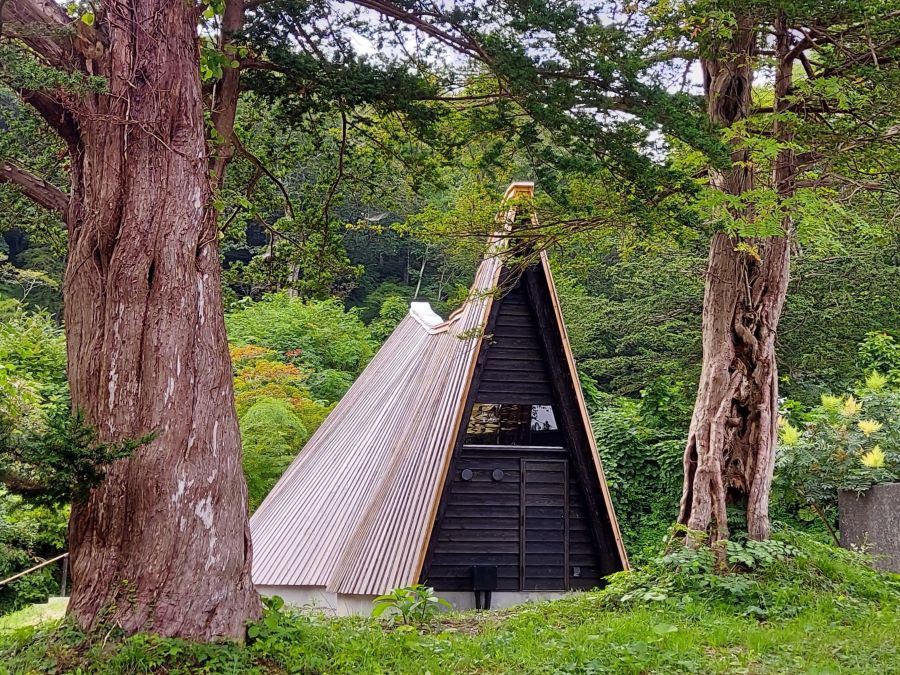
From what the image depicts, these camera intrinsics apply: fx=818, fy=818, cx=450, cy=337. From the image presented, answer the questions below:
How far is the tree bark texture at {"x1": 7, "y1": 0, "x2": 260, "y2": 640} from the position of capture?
493 centimetres

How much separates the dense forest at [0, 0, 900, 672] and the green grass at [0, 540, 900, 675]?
27 centimetres

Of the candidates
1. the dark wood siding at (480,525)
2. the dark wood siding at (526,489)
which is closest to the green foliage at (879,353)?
the dark wood siding at (526,489)

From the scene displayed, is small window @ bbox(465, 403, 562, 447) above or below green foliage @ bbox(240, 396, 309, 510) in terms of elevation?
above

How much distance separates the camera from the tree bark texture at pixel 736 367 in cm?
736

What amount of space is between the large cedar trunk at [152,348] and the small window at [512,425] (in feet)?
16.3

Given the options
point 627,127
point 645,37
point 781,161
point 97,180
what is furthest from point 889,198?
point 97,180

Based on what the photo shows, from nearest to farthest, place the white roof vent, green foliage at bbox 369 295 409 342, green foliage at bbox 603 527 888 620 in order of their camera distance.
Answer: green foliage at bbox 603 527 888 620
the white roof vent
green foliage at bbox 369 295 409 342

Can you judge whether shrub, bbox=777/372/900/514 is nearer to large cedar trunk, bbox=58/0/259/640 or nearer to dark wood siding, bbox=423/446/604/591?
dark wood siding, bbox=423/446/604/591

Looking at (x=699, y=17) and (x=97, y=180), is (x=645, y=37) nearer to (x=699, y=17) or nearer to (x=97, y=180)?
(x=699, y=17)

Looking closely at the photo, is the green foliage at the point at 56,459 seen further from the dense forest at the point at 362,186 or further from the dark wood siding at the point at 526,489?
the dark wood siding at the point at 526,489

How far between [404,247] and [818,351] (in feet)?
90.9

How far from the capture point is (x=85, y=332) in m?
5.21

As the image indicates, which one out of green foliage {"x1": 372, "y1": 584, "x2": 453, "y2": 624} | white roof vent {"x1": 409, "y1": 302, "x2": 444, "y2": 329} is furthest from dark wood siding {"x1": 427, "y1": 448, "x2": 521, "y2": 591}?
white roof vent {"x1": 409, "y1": 302, "x2": 444, "y2": 329}

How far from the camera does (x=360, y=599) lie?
916 cm
